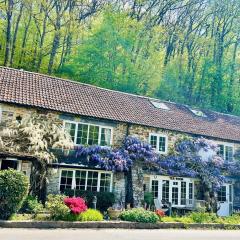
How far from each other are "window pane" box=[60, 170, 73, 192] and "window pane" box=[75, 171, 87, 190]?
0.41 m

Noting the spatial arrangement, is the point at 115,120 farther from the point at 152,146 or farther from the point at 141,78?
the point at 141,78

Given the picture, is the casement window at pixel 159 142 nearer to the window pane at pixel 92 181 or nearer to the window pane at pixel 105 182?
the window pane at pixel 105 182

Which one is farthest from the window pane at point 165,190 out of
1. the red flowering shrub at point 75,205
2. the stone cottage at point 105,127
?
the red flowering shrub at point 75,205

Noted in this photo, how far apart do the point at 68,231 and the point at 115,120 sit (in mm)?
10145

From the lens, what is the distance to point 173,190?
24.1m

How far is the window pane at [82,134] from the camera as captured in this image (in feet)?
72.1

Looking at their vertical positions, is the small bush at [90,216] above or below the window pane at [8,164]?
below

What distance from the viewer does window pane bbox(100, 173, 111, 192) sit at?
2181cm

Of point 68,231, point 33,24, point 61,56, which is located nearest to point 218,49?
point 61,56

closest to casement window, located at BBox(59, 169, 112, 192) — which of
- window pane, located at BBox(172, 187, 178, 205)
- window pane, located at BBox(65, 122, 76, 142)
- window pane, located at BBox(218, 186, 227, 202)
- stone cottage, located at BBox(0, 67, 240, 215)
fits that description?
stone cottage, located at BBox(0, 67, 240, 215)

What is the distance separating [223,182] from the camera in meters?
25.2

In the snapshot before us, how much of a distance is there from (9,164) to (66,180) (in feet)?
11.0

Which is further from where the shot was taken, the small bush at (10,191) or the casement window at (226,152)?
the casement window at (226,152)

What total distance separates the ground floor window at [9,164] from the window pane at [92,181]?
171 inches
